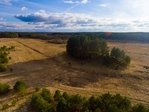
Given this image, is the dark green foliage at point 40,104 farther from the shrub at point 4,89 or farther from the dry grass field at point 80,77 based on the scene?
the dry grass field at point 80,77

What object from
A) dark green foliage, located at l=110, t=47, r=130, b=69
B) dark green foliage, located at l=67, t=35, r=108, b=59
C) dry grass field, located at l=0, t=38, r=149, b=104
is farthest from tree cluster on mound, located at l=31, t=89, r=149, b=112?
dark green foliage, located at l=67, t=35, r=108, b=59

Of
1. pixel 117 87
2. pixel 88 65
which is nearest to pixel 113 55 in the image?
pixel 88 65

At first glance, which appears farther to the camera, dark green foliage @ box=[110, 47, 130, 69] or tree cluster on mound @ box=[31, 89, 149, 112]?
dark green foliage @ box=[110, 47, 130, 69]

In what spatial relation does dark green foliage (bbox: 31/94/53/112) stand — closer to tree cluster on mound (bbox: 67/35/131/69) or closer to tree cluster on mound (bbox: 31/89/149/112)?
tree cluster on mound (bbox: 31/89/149/112)

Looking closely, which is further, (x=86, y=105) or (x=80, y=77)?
(x=80, y=77)

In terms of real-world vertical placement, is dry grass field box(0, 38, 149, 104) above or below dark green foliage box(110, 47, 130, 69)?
below

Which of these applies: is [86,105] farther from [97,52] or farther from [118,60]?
[97,52]

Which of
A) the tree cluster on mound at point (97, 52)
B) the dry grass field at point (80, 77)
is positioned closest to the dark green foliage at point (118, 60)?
the tree cluster on mound at point (97, 52)

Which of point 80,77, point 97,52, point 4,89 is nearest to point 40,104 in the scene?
point 4,89
